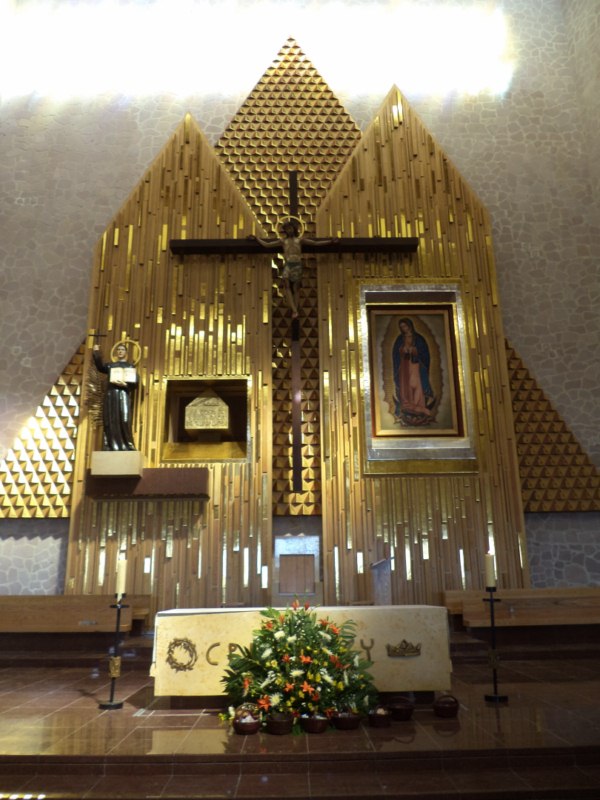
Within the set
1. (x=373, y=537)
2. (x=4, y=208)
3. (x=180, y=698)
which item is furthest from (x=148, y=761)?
(x=4, y=208)

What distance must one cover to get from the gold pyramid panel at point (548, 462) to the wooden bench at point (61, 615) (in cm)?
503

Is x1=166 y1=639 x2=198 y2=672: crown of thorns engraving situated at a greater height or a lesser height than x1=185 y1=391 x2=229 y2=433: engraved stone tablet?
lesser

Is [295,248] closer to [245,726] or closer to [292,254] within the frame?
[292,254]

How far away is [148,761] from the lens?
3324mm

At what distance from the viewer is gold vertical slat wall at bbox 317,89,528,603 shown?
727cm

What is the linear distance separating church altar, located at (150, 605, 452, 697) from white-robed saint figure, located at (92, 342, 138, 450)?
10.7 ft

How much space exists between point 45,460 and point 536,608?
5889 mm

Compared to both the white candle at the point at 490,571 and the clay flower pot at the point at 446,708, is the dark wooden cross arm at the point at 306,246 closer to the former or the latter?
the white candle at the point at 490,571

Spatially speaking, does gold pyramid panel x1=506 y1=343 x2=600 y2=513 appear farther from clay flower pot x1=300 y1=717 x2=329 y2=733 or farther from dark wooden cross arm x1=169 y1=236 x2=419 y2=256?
clay flower pot x1=300 y1=717 x2=329 y2=733

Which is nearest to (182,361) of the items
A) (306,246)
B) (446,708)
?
(306,246)

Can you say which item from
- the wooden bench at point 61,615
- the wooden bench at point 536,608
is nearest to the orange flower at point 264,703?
the wooden bench at point 61,615

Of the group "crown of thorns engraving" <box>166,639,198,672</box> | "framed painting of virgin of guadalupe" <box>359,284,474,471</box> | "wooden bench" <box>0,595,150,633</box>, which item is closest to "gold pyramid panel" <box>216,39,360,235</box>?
"framed painting of virgin of guadalupe" <box>359,284,474,471</box>

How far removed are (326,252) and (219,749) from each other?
6073 mm

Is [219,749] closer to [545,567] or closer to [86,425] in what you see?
[86,425]
